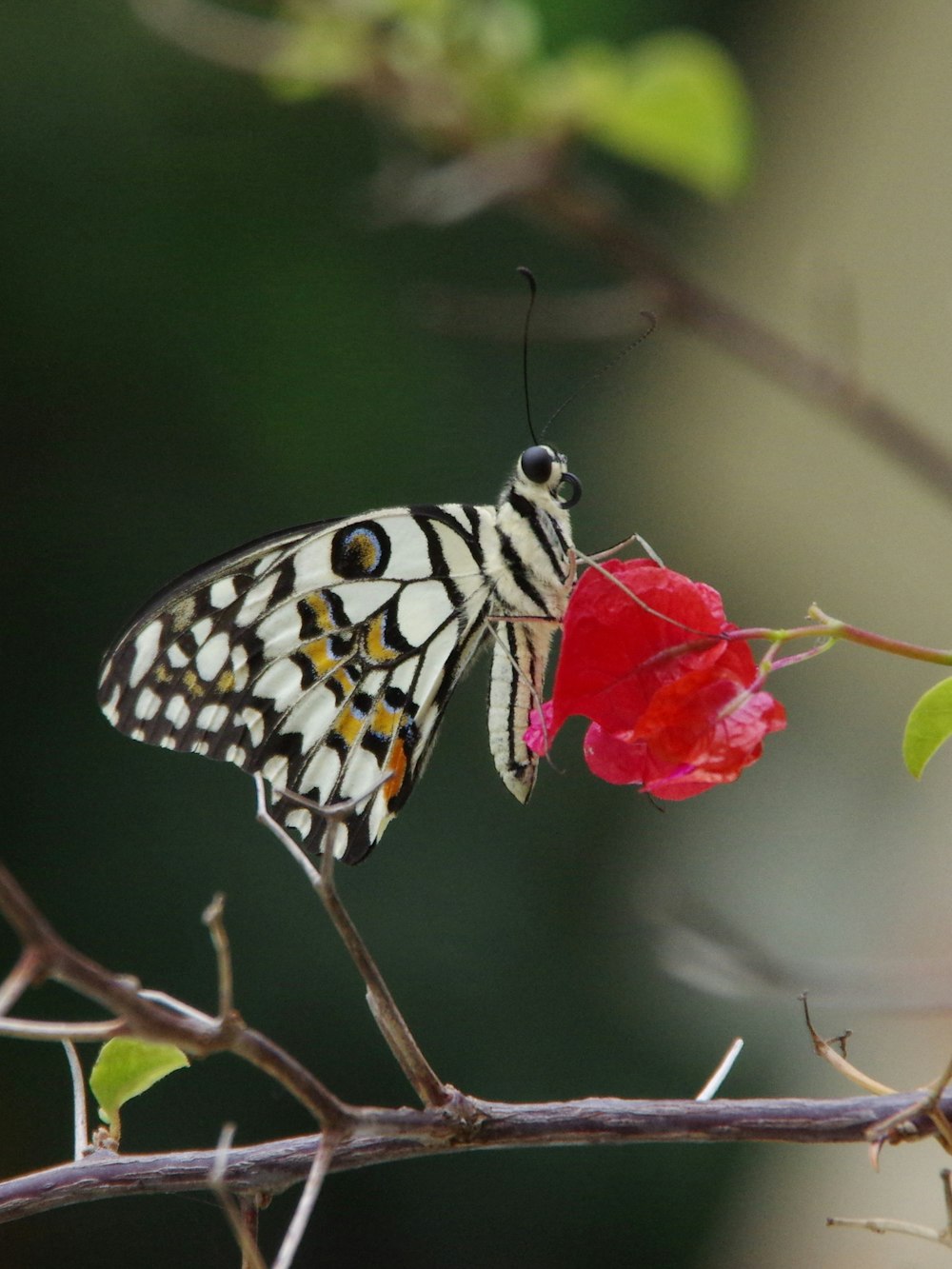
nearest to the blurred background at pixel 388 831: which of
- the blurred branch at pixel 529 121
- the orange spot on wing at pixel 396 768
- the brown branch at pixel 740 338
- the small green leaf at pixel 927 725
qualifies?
the blurred branch at pixel 529 121

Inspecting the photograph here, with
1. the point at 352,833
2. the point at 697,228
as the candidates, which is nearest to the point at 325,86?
the point at 352,833

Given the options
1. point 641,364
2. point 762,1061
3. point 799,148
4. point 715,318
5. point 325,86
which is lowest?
point 762,1061

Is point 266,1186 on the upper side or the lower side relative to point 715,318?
lower

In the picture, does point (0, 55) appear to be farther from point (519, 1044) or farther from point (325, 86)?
point (519, 1044)

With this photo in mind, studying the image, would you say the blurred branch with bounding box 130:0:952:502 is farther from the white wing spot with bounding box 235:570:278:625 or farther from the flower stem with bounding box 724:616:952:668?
the flower stem with bounding box 724:616:952:668

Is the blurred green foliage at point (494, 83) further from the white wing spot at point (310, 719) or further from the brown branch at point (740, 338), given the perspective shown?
the white wing spot at point (310, 719)

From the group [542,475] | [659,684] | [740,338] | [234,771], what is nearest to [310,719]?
[542,475]

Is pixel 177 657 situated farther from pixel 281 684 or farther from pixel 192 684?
pixel 281 684
